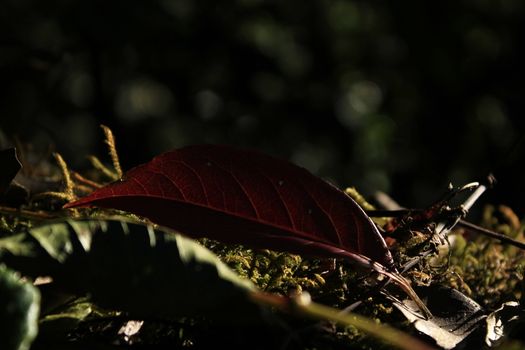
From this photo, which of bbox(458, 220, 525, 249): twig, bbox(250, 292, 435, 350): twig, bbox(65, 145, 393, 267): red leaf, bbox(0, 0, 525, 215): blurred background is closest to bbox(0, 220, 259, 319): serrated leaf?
bbox(250, 292, 435, 350): twig

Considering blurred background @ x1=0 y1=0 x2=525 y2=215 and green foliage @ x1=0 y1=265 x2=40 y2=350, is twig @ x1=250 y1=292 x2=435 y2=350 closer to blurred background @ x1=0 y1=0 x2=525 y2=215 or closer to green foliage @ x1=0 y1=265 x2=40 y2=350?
green foliage @ x1=0 y1=265 x2=40 y2=350

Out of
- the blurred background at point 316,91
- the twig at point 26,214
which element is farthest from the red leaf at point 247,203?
the blurred background at point 316,91

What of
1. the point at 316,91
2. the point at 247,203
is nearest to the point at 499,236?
the point at 247,203

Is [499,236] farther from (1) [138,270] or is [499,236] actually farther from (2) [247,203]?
(1) [138,270]

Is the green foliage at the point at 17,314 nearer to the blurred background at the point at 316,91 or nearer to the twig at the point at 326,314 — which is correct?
the twig at the point at 326,314

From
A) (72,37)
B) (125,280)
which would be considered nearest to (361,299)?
(125,280)

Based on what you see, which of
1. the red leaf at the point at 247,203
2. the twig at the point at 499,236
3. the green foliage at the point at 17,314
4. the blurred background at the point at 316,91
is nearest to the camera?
the green foliage at the point at 17,314
